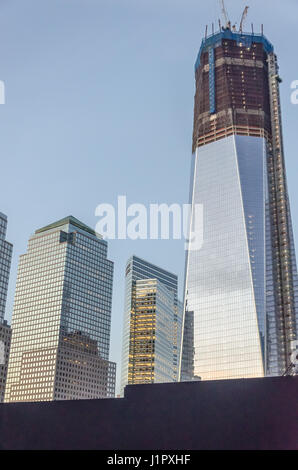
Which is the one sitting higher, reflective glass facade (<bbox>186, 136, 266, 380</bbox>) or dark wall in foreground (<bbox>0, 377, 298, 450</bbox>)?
reflective glass facade (<bbox>186, 136, 266, 380</bbox>)

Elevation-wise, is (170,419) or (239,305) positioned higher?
(239,305)

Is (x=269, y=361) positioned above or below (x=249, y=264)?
below

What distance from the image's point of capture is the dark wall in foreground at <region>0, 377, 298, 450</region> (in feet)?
133

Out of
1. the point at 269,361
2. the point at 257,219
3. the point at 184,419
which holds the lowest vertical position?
the point at 184,419

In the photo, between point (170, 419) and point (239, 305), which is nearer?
point (170, 419)

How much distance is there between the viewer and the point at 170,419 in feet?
144

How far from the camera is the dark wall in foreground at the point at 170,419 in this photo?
4056 centimetres

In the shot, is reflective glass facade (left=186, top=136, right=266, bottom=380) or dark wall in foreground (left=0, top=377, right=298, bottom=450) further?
reflective glass facade (left=186, top=136, right=266, bottom=380)

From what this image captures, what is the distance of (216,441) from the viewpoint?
41.6 metres
